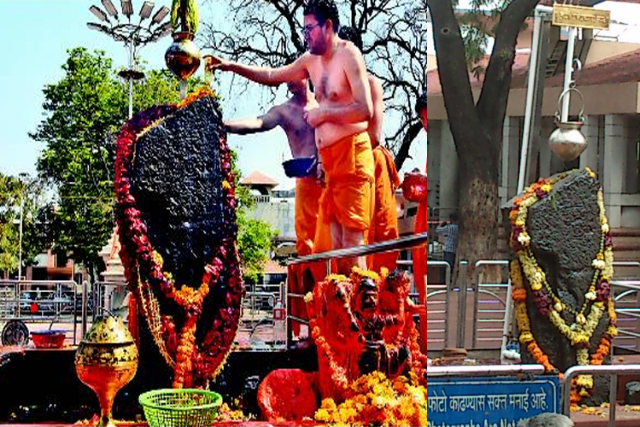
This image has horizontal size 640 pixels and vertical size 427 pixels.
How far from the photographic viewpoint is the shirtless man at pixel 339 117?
3.49 m

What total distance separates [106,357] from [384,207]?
1.25 m

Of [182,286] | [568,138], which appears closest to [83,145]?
[182,286]

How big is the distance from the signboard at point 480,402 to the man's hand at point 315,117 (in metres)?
1.10

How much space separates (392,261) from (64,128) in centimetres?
138

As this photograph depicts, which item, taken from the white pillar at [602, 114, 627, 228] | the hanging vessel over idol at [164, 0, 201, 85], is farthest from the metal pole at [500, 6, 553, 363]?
the hanging vessel over idol at [164, 0, 201, 85]

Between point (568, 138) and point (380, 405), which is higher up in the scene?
point (568, 138)

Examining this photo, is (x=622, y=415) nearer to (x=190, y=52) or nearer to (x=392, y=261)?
(x=392, y=261)

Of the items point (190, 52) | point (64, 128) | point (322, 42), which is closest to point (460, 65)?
point (322, 42)

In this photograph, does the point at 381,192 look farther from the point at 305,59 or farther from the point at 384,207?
the point at 305,59

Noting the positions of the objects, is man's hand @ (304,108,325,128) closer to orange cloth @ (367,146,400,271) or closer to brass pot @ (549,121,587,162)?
orange cloth @ (367,146,400,271)

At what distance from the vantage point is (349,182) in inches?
139

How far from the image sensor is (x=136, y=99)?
3412mm

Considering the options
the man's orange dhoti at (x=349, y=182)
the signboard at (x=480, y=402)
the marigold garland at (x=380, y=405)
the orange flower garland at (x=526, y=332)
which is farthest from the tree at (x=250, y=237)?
the orange flower garland at (x=526, y=332)

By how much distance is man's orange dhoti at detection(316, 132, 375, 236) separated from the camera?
3521 millimetres
